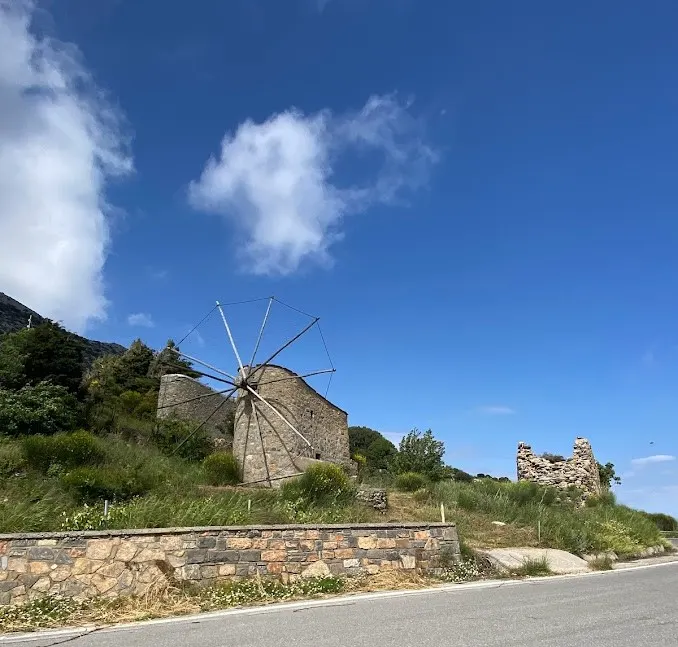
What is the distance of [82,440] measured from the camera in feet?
58.7

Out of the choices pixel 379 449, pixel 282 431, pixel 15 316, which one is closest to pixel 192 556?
pixel 282 431

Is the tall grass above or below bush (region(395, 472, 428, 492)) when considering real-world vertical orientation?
below

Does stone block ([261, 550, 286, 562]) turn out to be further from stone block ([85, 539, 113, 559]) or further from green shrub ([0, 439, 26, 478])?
green shrub ([0, 439, 26, 478])

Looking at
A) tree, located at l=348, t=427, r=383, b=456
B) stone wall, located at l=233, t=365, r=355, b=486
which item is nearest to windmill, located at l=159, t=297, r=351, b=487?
stone wall, located at l=233, t=365, r=355, b=486

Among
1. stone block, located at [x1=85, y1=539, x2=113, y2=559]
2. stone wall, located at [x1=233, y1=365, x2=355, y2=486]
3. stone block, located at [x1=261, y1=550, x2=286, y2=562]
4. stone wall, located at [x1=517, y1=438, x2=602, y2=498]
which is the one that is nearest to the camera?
stone block, located at [x1=85, y1=539, x2=113, y2=559]

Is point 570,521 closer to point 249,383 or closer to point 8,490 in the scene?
point 8,490

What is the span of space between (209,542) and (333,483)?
9289mm

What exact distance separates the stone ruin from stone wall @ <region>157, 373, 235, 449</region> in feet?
6.61

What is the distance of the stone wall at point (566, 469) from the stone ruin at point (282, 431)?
8997 mm

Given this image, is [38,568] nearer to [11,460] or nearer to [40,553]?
[40,553]

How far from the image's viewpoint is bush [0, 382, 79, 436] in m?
20.8

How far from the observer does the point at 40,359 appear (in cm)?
2597

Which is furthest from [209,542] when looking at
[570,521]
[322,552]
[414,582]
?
[570,521]

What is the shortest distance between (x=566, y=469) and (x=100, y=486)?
22410 mm
